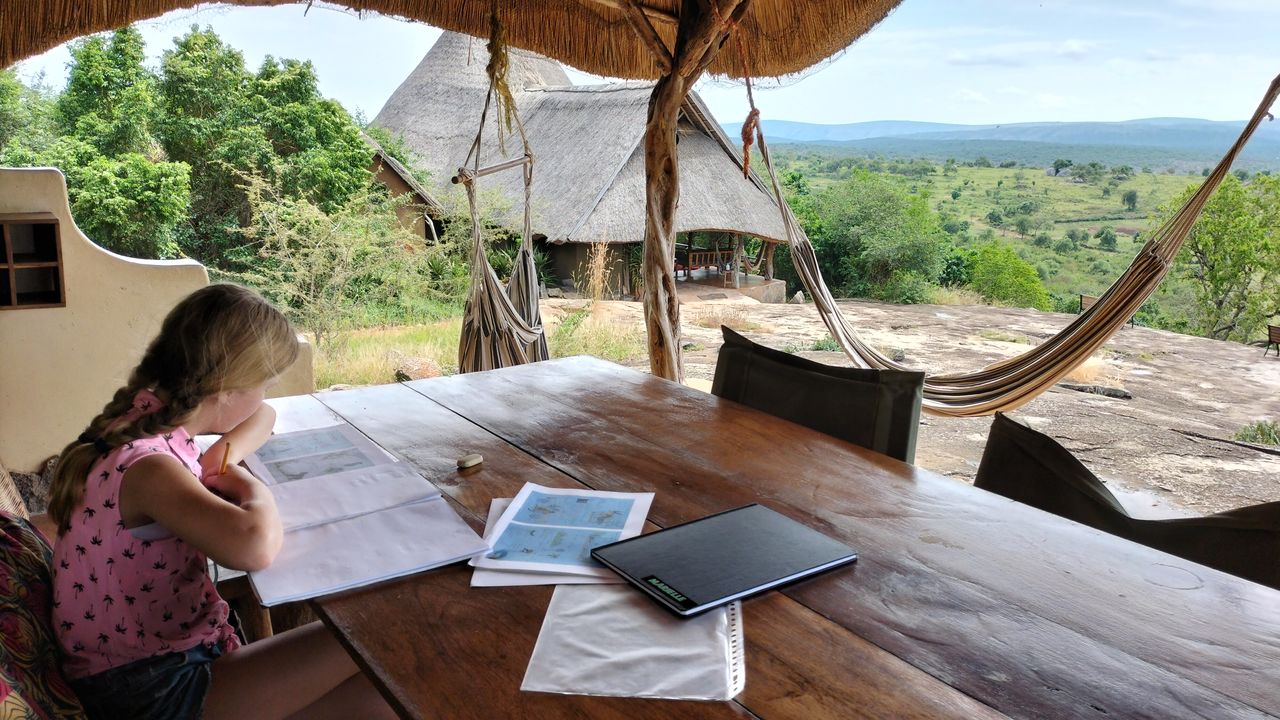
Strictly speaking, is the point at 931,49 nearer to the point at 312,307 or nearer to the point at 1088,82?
the point at 1088,82

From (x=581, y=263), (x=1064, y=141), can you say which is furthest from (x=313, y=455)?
(x=1064, y=141)

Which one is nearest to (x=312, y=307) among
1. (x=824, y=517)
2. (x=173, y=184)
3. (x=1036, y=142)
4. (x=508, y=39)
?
(x=173, y=184)

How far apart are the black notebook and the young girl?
45 cm

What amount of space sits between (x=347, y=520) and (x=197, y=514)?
22 centimetres

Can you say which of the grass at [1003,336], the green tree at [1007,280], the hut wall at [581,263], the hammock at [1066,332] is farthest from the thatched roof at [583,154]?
the hammock at [1066,332]

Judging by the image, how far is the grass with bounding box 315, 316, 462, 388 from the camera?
21.7 ft

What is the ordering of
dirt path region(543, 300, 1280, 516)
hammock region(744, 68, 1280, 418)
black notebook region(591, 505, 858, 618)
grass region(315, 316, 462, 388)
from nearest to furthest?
black notebook region(591, 505, 858, 618), hammock region(744, 68, 1280, 418), dirt path region(543, 300, 1280, 516), grass region(315, 316, 462, 388)

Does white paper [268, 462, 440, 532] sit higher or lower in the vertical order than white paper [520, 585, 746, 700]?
lower

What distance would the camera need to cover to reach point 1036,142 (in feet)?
69.5

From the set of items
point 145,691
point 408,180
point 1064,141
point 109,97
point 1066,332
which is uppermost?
point 1064,141

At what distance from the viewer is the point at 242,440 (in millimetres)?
1164

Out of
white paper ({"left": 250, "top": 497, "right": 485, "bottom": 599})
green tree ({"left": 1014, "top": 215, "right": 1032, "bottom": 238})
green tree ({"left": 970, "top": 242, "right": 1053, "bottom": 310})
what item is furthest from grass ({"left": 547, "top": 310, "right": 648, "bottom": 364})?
green tree ({"left": 1014, "top": 215, "right": 1032, "bottom": 238})

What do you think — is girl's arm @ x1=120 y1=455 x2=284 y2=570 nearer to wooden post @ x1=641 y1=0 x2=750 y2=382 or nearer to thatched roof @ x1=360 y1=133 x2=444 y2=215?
wooden post @ x1=641 y1=0 x2=750 y2=382

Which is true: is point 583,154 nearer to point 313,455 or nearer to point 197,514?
point 313,455
